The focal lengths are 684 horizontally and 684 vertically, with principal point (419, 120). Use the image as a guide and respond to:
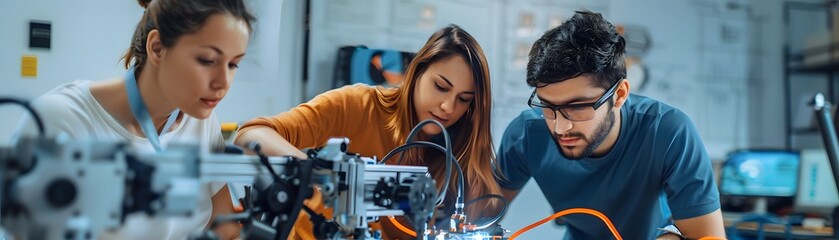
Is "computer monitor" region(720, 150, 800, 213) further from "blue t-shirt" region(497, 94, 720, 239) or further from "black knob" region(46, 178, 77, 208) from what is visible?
"black knob" region(46, 178, 77, 208)

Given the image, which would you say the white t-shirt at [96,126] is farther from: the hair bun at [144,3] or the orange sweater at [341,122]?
the orange sweater at [341,122]

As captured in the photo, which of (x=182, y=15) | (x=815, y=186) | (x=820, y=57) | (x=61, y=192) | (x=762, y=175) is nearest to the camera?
(x=61, y=192)

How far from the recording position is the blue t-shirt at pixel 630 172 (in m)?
1.50

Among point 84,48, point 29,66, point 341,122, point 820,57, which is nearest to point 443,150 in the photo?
point 341,122

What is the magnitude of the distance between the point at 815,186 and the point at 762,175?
0.26m

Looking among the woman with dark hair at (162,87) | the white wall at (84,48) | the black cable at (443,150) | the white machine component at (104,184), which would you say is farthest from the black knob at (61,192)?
the white wall at (84,48)

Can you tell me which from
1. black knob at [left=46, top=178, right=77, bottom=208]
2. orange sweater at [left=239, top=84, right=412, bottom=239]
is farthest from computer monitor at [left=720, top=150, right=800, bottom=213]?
black knob at [left=46, top=178, right=77, bottom=208]

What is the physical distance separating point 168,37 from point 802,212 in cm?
323

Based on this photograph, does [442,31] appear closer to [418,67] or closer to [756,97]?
[418,67]

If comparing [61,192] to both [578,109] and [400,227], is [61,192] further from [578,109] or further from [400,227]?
[578,109]

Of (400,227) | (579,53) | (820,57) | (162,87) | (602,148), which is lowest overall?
(400,227)

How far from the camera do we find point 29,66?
1.82 meters

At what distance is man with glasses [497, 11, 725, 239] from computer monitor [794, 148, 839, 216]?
1978 mm

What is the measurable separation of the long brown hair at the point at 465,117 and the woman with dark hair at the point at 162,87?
50 cm
